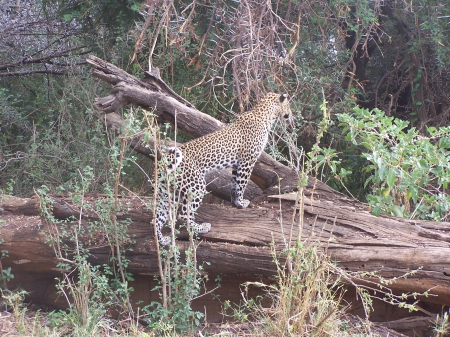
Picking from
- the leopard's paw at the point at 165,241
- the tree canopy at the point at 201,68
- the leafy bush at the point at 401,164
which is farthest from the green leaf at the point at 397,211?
the leopard's paw at the point at 165,241

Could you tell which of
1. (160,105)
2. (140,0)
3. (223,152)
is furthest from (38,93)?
(223,152)

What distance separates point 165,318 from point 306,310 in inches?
52.2

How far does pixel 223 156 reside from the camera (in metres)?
6.67

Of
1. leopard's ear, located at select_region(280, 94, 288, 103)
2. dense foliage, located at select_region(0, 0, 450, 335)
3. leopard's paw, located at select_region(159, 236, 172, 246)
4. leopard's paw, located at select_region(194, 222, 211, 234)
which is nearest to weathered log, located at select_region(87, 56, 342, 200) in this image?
dense foliage, located at select_region(0, 0, 450, 335)

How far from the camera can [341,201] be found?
21.8 ft

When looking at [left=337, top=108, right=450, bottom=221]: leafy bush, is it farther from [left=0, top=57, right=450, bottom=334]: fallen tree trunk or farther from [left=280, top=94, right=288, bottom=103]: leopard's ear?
[left=280, top=94, right=288, bottom=103]: leopard's ear

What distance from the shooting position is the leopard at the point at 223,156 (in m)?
6.16

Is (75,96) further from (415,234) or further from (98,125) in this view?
(415,234)

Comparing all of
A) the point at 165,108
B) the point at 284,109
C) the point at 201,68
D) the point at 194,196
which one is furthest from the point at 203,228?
the point at 201,68

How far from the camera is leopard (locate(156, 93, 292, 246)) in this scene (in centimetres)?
616

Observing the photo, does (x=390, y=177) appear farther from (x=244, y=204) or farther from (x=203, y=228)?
(x=203, y=228)

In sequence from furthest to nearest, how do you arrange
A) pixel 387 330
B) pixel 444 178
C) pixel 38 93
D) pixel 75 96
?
1. pixel 38 93
2. pixel 75 96
3. pixel 444 178
4. pixel 387 330

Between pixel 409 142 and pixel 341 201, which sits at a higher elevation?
pixel 409 142

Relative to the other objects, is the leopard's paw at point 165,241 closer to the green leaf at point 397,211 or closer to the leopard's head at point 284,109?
the leopard's head at point 284,109
